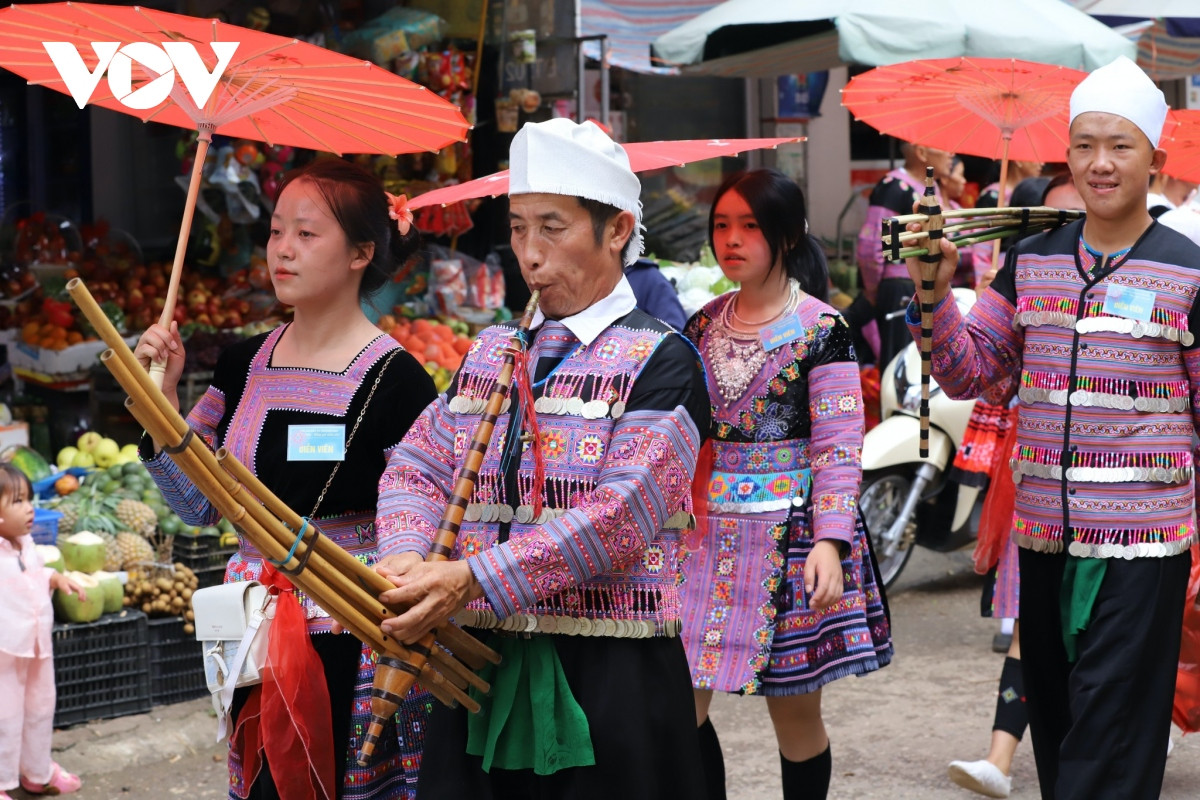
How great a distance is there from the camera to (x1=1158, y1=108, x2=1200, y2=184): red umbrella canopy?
467 cm

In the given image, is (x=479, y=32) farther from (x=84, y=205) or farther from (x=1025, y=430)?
(x=1025, y=430)

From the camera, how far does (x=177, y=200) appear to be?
863 centimetres

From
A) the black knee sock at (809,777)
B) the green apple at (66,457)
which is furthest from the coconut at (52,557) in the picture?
the black knee sock at (809,777)

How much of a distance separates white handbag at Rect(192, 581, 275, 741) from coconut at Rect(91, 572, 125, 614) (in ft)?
8.14

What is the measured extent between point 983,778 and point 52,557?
3.31 meters

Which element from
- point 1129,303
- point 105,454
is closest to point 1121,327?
point 1129,303

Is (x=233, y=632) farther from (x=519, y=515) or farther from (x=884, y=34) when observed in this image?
(x=884, y=34)

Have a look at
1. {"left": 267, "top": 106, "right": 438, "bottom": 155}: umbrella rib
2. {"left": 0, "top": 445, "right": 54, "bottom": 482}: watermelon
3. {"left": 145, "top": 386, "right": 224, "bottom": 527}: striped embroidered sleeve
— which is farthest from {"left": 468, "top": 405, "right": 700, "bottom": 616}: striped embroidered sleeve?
{"left": 0, "top": 445, "right": 54, "bottom": 482}: watermelon

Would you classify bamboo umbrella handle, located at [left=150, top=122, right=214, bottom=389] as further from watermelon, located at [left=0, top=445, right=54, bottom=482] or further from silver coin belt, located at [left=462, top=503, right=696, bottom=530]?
watermelon, located at [left=0, top=445, right=54, bottom=482]

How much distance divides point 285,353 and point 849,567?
155 centimetres

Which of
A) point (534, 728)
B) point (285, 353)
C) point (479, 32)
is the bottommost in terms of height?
point (534, 728)

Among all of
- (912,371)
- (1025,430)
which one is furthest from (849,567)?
(912,371)

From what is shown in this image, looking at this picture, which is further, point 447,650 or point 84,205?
point 84,205

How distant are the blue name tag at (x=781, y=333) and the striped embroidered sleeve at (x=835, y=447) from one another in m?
0.11
